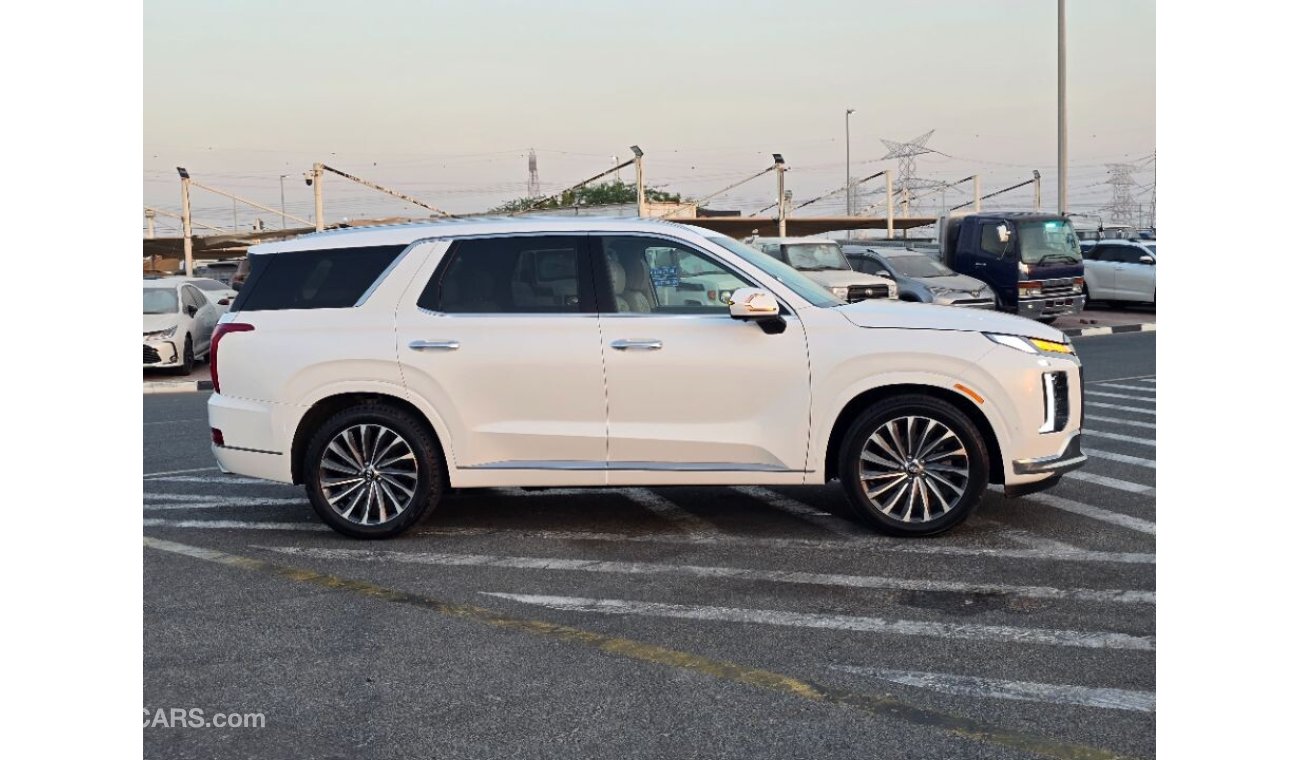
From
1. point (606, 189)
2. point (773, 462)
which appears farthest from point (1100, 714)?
point (606, 189)

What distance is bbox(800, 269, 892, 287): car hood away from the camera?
73.0ft

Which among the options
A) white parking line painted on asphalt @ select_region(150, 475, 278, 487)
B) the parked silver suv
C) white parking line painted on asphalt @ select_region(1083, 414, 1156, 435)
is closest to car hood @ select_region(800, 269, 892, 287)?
the parked silver suv

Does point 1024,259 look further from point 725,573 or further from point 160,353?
point 725,573

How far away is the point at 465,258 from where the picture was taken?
25.6 ft

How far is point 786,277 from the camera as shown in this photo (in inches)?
306

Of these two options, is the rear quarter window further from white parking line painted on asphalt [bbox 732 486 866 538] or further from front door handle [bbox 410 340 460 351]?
white parking line painted on asphalt [bbox 732 486 866 538]

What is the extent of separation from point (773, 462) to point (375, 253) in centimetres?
258

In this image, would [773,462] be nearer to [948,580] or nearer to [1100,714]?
[948,580]

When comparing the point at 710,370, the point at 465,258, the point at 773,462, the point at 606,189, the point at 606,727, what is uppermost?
the point at 606,189

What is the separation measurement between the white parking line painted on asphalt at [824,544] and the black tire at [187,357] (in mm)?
13803

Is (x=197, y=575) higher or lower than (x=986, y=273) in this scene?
lower

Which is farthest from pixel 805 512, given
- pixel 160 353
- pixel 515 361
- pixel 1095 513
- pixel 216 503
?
pixel 160 353

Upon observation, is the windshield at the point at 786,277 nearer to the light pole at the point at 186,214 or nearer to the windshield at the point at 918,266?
the windshield at the point at 918,266

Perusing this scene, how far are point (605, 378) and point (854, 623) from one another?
2.24 meters
